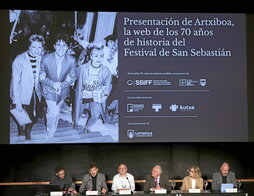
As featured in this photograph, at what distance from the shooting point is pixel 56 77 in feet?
26.4

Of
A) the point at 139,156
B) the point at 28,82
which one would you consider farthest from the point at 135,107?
the point at 28,82

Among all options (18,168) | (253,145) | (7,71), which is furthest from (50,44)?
(253,145)

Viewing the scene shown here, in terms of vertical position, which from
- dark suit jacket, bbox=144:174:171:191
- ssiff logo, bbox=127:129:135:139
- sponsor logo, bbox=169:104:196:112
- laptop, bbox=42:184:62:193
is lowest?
laptop, bbox=42:184:62:193

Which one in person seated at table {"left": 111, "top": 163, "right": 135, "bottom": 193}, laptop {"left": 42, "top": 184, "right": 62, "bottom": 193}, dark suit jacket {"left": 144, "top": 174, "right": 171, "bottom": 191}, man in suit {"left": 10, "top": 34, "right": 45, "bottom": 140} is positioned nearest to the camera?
laptop {"left": 42, "top": 184, "right": 62, "bottom": 193}

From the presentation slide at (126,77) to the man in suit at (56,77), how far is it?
14mm

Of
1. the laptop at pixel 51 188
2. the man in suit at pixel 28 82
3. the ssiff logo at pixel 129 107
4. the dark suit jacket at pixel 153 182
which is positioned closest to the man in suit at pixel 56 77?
the man in suit at pixel 28 82

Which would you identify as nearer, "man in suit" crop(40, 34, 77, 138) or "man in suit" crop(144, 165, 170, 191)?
"man in suit" crop(144, 165, 170, 191)

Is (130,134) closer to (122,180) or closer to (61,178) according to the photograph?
(122,180)

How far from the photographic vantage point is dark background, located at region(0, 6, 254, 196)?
8.27 m

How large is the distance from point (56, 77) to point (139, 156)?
1733 mm

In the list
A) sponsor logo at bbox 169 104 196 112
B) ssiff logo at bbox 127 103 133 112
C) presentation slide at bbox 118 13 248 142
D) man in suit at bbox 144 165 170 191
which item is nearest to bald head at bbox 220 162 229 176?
presentation slide at bbox 118 13 248 142

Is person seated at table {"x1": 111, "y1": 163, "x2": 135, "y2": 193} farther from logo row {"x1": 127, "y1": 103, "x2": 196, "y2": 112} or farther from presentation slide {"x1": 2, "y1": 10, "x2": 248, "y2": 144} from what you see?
logo row {"x1": 127, "y1": 103, "x2": 196, "y2": 112}

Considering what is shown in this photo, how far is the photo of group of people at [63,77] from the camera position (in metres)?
7.95

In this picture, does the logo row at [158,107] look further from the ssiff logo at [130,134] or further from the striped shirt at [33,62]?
the striped shirt at [33,62]
